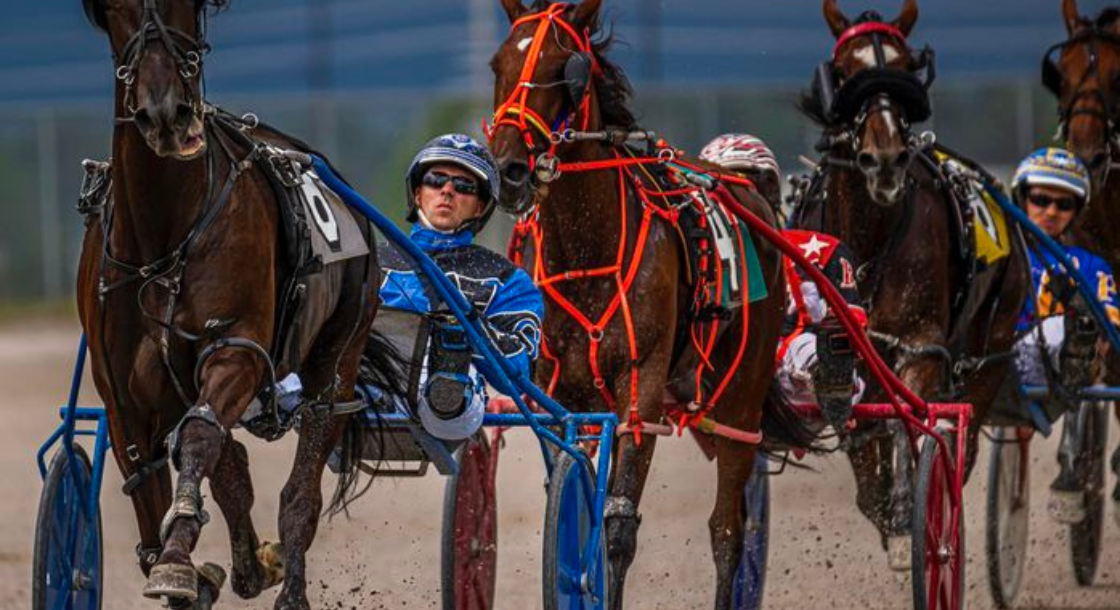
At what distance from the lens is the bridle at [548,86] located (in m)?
6.10

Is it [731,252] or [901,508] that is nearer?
Result: [731,252]

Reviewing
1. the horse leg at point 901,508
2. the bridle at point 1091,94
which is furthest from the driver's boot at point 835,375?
the bridle at point 1091,94

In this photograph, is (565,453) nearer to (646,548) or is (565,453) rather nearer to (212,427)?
(212,427)

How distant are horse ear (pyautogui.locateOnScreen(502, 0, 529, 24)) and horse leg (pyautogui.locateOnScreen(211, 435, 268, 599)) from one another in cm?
176

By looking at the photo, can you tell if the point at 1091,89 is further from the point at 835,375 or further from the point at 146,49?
the point at 146,49

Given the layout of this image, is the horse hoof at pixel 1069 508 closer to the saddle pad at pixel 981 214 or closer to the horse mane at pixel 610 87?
the saddle pad at pixel 981 214

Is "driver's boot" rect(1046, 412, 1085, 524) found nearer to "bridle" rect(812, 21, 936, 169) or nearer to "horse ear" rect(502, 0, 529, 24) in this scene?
"bridle" rect(812, 21, 936, 169)

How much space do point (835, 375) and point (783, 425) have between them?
0.50m

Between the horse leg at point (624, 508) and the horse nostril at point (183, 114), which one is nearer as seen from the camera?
the horse nostril at point (183, 114)

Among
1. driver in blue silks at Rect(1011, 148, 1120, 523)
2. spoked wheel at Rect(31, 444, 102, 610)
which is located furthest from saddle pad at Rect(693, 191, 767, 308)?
spoked wheel at Rect(31, 444, 102, 610)

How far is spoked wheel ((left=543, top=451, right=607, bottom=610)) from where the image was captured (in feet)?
17.5

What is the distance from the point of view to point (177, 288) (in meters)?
4.79

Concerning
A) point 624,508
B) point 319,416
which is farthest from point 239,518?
point 624,508

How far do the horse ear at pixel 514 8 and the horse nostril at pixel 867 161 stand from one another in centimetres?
137
